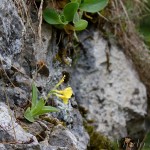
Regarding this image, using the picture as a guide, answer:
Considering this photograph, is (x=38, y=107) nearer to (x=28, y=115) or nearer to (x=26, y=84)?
(x=28, y=115)

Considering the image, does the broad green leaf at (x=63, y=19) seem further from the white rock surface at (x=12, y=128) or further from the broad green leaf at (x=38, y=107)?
the white rock surface at (x=12, y=128)

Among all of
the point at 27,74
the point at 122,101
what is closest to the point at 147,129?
the point at 122,101

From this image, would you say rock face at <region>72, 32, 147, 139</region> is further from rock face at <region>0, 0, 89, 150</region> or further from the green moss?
rock face at <region>0, 0, 89, 150</region>

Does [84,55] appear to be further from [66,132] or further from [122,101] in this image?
[66,132]

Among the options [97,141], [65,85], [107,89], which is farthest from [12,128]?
[107,89]

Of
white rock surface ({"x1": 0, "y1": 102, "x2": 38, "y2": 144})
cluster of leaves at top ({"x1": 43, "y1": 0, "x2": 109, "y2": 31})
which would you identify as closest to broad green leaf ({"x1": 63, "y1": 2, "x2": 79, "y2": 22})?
cluster of leaves at top ({"x1": 43, "y1": 0, "x2": 109, "y2": 31})

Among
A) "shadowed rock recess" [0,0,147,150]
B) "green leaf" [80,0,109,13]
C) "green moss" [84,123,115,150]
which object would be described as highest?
"green leaf" [80,0,109,13]

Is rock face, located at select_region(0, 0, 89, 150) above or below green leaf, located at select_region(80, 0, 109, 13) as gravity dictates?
below
